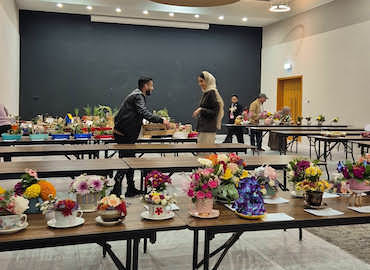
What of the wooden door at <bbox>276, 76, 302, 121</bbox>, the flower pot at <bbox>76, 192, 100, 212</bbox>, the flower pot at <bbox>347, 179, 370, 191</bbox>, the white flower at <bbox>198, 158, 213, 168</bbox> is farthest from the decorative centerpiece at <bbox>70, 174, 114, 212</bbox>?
the wooden door at <bbox>276, 76, 302, 121</bbox>

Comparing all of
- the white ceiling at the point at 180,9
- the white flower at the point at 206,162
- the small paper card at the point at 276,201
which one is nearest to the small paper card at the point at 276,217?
the small paper card at the point at 276,201

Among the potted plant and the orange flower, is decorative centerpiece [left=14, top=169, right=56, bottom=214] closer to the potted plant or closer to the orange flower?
the orange flower

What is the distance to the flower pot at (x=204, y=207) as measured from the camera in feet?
7.32

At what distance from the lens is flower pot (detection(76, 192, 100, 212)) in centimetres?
229

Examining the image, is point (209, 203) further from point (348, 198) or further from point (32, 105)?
point (32, 105)

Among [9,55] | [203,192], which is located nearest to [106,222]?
[203,192]

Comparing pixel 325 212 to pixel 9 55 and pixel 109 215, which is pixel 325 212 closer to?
Result: pixel 109 215

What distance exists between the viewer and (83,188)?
2311 mm

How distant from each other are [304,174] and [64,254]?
2.01 metres

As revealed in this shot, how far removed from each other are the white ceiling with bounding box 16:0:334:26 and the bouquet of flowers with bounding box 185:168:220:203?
11.4 meters

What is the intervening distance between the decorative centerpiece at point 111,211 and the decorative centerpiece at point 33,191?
38 centimetres

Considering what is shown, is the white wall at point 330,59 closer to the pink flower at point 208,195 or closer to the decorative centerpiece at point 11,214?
the pink flower at point 208,195

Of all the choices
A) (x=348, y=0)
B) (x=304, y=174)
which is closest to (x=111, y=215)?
(x=304, y=174)

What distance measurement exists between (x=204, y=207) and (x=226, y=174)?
280mm
